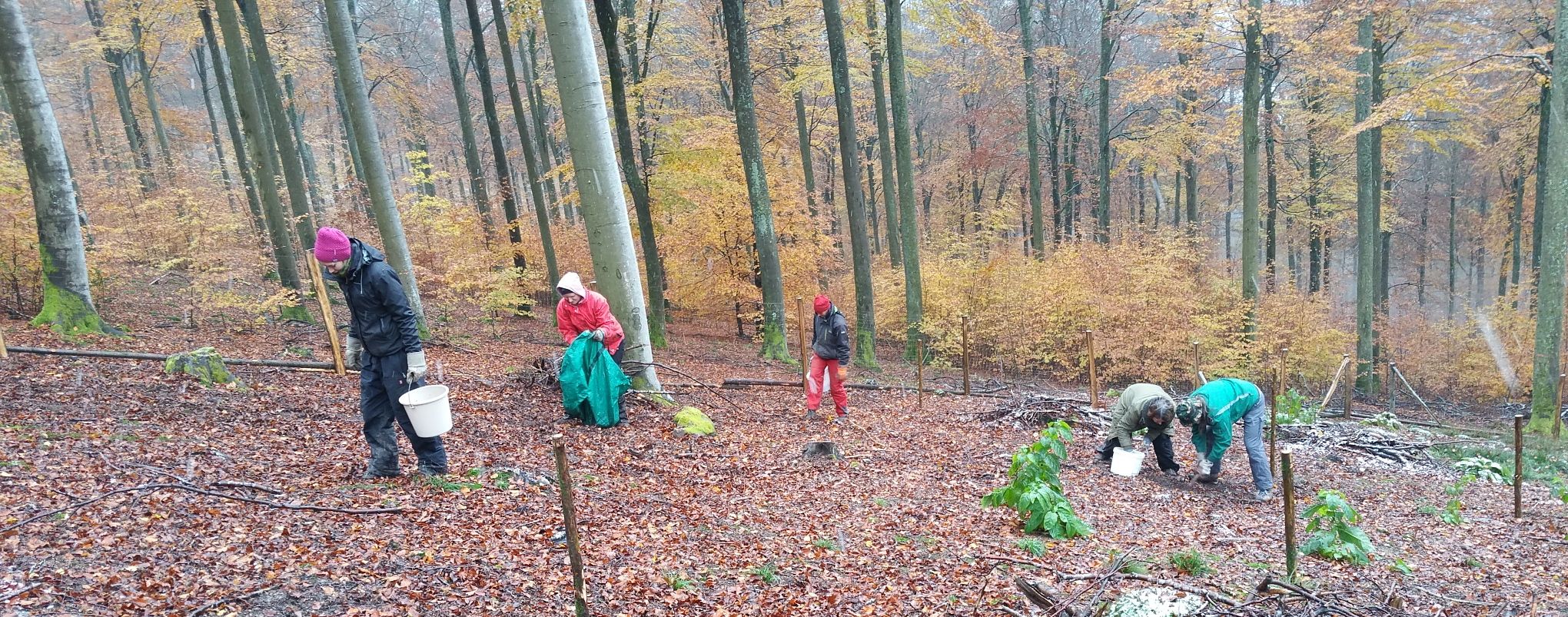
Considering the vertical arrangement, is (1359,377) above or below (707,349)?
below

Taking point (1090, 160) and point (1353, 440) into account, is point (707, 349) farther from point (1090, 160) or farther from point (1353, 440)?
point (1090, 160)

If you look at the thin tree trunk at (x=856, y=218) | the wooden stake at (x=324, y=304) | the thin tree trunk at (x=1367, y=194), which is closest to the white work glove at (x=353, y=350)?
the wooden stake at (x=324, y=304)

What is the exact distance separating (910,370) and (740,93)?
6530mm

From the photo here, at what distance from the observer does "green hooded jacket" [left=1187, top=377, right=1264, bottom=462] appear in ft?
21.2

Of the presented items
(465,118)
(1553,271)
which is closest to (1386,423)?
(1553,271)

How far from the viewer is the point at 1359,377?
15266 millimetres

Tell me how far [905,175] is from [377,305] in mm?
10998

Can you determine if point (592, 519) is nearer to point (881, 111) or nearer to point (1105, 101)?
point (881, 111)

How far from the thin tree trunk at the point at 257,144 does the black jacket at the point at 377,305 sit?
741 cm

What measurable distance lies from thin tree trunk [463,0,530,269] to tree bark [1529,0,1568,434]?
16536mm

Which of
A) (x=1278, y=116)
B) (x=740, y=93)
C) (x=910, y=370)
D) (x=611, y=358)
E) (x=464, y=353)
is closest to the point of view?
(x=611, y=358)

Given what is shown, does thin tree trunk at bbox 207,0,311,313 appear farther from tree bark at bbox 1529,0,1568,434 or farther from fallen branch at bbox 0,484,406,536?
tree bark at bbox 1529,0,1568,434

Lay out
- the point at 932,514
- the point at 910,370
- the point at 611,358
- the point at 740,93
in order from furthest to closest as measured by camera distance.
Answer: the point at 910,370, the point at 740,93, the point at 611,358, the point at 932,514

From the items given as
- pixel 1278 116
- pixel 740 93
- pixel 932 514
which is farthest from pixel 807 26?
pixel 1278 116
